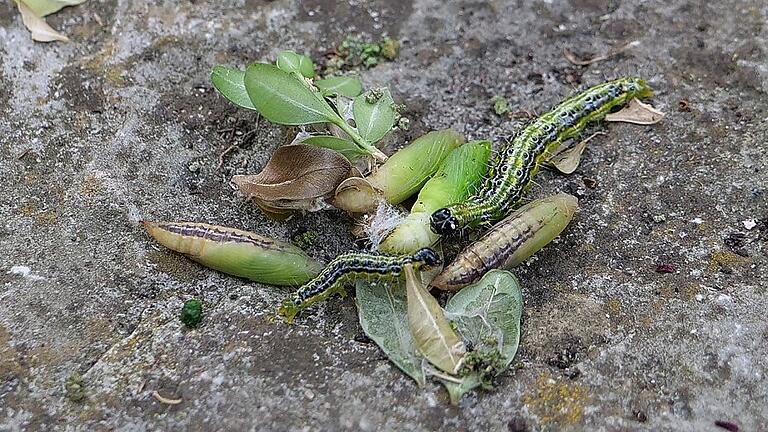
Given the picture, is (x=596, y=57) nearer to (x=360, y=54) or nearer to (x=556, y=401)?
(x=360, y=54)

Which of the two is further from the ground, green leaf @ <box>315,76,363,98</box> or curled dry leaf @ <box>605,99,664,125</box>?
green leaf @ <box>315,76,363,98</box>

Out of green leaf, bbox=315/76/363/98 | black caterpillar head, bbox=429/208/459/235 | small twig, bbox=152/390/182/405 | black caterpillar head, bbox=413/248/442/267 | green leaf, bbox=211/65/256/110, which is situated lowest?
small twig, bbox=152/390/182/405

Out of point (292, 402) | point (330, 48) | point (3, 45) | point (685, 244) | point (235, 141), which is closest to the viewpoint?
point (292, 402)

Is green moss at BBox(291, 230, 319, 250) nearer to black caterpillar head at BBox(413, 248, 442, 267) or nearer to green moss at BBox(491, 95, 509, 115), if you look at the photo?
black caterpillar head at BBox(413, 248, 442, 267)

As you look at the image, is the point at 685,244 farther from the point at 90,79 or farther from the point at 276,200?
the point at 90,79

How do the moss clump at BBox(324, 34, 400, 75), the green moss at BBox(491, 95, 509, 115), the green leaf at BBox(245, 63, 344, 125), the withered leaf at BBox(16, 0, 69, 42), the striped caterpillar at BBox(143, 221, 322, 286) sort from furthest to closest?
the moss clump at BBox(324, 34, 400, 75), the withered leaf at BBox(16, 0, 69, 42), the green moss at BBox(491, 95, 509, 115), the green leaf at BBox(245, 63, 344, 125), the striped caterpillar at BBox(143, 221, 322, 286)

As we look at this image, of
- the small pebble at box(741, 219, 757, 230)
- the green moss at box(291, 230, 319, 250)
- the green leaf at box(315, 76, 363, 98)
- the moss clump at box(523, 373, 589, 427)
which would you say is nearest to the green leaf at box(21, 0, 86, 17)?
the green leaf at box(315, 76, 363, 98)

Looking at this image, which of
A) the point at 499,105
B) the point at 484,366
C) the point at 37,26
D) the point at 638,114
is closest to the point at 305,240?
the point at 484,366

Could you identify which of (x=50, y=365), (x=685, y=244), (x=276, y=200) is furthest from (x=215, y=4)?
(x=685, y=244)
